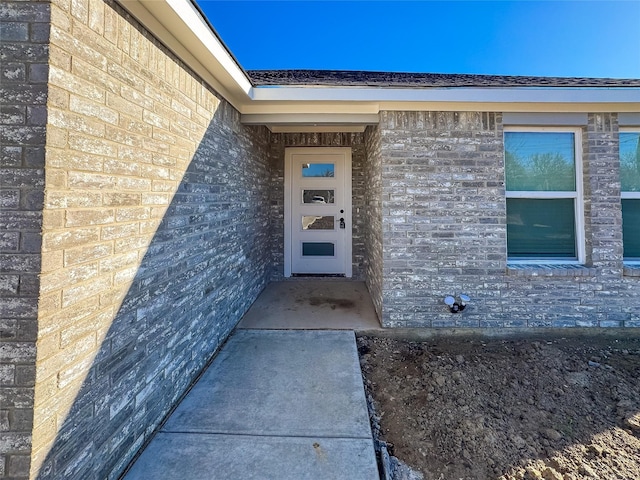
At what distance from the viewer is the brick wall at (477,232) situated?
3604 mm

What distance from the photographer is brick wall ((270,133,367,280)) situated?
18.1 feet

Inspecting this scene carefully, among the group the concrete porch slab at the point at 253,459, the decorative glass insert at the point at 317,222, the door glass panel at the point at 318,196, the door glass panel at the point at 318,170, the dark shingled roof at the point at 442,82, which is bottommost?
the concrete porch slab at the point at 253,459

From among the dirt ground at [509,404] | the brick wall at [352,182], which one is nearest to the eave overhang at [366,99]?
the brick wall at [352,182]

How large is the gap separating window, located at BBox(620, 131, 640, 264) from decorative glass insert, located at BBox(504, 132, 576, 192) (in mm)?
634

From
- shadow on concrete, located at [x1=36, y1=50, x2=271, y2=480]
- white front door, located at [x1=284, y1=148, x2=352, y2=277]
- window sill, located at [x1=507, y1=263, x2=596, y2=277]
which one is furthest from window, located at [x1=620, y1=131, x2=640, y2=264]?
shadow on concrete, located at [x1=36, y1=50, x2=271, y2=480]

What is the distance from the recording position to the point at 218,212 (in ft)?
10.5

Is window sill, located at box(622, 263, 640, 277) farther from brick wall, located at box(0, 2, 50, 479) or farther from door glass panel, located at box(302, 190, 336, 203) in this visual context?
brick wall, located at box(0, 2, 50, 479)

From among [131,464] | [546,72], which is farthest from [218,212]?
[546,72]

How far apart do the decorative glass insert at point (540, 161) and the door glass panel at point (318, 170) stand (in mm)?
2805

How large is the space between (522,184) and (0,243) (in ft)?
15.0

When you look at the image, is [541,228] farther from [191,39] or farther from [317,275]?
[191,39]

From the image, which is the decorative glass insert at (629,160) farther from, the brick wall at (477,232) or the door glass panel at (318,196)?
the door glass panel at (318,196)

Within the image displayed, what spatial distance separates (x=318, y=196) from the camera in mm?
5691

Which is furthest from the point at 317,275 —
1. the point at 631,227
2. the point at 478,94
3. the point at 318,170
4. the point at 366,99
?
the point at 631,227
